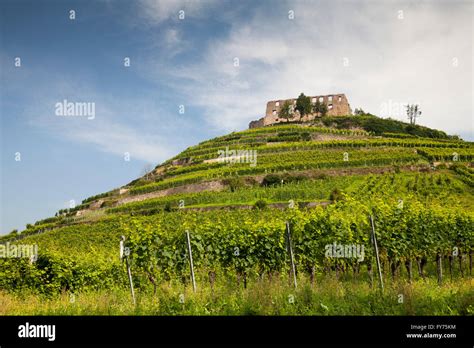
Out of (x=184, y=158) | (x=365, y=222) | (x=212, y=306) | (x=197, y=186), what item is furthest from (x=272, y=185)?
(x=212, y=306)

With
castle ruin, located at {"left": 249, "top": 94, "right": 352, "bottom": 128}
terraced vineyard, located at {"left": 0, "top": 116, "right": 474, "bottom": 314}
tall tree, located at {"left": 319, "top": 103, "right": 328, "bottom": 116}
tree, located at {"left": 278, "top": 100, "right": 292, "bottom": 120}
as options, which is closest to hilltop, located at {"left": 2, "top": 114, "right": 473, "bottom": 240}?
terraced vineyard, located at {"left": 0, "top": 116, "right": 474, "bottom": 314}

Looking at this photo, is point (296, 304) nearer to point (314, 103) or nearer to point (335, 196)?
point (335, 196)

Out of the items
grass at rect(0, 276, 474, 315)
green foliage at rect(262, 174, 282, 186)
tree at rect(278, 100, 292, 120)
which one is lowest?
grass at rect(0, 276, 474, 315)

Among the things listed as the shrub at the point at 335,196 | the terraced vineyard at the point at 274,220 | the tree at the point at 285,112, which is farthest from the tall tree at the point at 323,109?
the shrub at the point at 335,196

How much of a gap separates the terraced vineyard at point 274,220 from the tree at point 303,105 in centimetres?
1109

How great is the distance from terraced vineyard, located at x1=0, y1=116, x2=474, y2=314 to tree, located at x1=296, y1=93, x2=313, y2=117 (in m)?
11.1

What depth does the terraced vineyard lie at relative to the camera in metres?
15.8

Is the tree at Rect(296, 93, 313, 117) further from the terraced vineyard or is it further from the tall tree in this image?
the terraced vineyard

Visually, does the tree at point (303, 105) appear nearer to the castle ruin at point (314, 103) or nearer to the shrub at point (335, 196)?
the castle ruin at point (314, 103)

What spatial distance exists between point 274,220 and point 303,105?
91.5 meters

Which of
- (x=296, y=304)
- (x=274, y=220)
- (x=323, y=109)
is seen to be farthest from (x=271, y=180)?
(x=323, y=109)

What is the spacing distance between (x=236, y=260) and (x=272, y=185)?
4334 cm

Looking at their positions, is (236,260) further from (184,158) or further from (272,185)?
(184,158)
